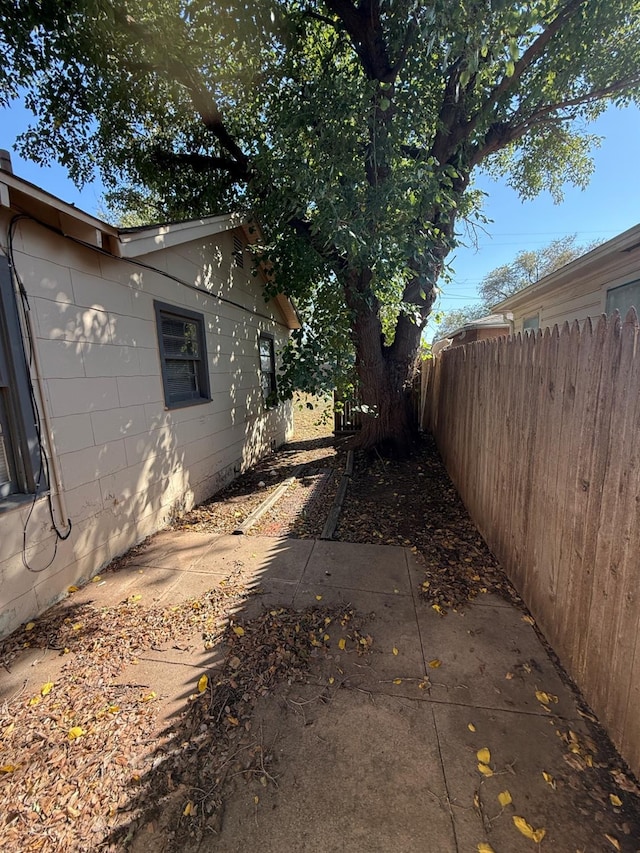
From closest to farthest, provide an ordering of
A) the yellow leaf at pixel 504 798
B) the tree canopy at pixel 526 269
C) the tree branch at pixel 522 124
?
the yellow leaf at pixel 504 798, the tree branch at pixel 522 124, the tree canopy at pixel 526 269

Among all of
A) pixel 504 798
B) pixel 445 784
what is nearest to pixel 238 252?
pixel 445 784

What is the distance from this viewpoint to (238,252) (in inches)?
259

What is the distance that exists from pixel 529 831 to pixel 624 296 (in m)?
6.44

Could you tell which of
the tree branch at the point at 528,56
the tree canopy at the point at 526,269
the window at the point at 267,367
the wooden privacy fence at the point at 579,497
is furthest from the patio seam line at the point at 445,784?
the tree canopy at the point at 526,269

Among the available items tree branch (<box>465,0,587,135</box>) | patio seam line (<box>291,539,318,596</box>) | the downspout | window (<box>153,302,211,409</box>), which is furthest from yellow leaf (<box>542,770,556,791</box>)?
tree branch (<box>465,0,587,135</box>)

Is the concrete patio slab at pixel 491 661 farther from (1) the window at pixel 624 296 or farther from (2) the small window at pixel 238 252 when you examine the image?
(2) the small window at pixel 238 252

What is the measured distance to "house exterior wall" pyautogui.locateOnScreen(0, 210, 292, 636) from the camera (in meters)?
2.73

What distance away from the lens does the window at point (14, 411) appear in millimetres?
2545

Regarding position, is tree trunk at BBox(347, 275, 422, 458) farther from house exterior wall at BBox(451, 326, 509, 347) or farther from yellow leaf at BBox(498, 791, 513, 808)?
house exterior wall at BBox(451, 326, 509, 347)

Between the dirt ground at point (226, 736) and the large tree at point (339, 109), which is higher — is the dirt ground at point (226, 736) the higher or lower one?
the lower one

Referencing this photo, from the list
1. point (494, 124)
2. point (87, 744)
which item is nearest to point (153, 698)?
point (87, 744)

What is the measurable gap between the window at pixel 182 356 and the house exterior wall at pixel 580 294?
448cm

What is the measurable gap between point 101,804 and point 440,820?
1425mm

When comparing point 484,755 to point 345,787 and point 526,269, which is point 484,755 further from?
point 526,269
